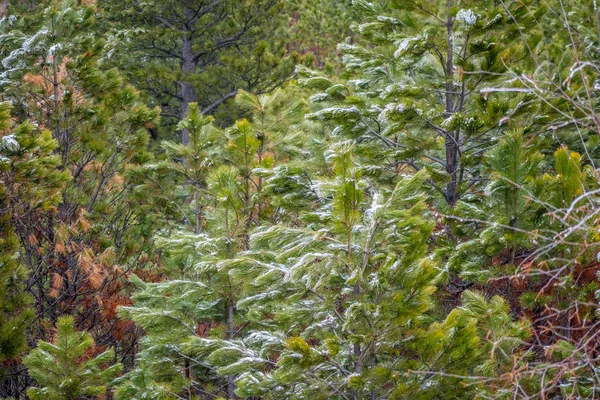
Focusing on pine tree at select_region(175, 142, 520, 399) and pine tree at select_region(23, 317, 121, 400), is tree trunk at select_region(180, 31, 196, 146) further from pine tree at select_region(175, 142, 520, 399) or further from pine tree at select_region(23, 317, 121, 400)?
pine tree at select_region(175, 142, 520, 399)

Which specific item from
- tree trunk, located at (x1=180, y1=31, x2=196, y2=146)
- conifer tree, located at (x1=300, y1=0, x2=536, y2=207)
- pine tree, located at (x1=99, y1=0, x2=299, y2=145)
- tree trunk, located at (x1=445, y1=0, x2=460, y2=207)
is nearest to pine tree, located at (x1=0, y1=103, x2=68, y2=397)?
conifer tree, located at (x1=300, y1=0, x2=536, y2=207)

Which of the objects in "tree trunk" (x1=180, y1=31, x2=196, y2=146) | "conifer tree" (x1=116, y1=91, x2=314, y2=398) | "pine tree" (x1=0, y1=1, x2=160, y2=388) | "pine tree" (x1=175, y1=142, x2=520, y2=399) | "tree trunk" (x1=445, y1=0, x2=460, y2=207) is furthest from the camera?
"tree trunk" (x1=180, y1=31, x2=196, y2=146)

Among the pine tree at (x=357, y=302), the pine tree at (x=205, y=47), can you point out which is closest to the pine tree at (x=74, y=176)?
the pine tree at (x=357, y=302)

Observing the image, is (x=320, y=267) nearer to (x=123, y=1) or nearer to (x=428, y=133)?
(x=428, y=133)

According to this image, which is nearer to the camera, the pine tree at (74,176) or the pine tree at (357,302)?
the pine tree at (357,302)

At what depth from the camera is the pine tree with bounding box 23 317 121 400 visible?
6.12 metres

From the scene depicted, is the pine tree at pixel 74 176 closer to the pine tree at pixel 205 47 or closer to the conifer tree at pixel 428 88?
the conifer tree at pixel 428 88

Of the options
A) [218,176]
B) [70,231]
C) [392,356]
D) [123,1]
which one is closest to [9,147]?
[70,231]

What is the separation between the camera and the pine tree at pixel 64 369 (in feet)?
20.1

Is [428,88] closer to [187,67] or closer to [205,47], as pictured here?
[205,47]

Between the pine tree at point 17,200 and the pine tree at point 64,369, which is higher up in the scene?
the pine tree at point 17,200

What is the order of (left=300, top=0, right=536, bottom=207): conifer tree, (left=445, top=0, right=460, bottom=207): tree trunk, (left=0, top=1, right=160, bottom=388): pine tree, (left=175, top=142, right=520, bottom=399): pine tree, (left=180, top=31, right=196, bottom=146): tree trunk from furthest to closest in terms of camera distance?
(left=180, top=31, right=196, bottom=146): tree trunk → (left=0, top=1, right=160, bottom=388): pine tree → (left=445, top=0, right=460, bottom=207): tree trunk → (left=300, top=0, right=536, bottom=207): conifer tree → (left=175, top=142, right=520, bottom=399): pine tree

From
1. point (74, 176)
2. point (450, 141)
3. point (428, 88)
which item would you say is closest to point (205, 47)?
point (74, 176)

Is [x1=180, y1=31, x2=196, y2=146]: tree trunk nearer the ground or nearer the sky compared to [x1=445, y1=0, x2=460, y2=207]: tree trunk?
nearer the ground
